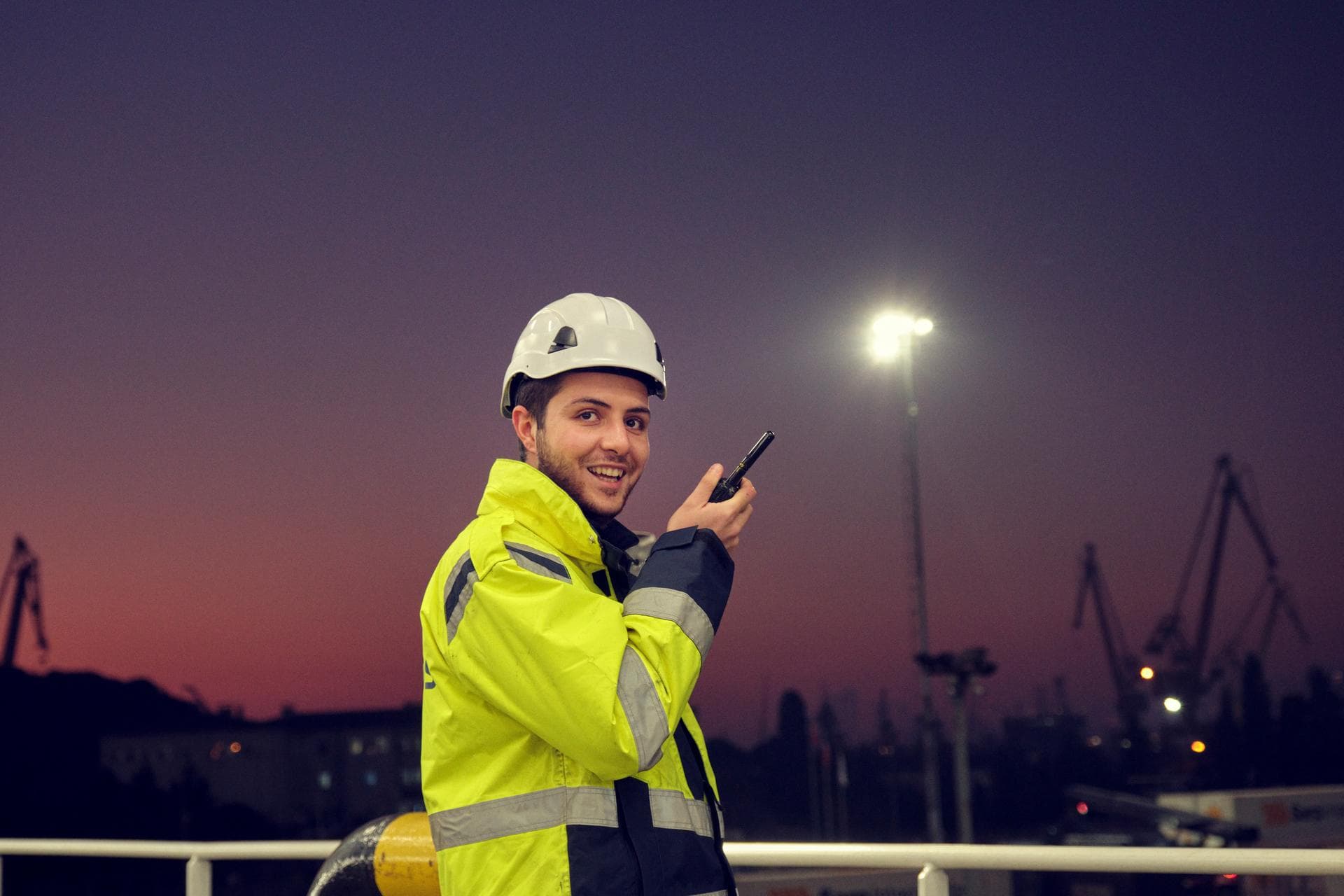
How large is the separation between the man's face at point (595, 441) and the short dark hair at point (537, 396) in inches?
0.6

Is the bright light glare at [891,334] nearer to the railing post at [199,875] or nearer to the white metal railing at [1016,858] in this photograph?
the railing post at [199,875]

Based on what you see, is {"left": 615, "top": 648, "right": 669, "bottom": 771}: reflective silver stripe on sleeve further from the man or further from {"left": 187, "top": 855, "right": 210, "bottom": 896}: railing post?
{"left": 187, "top": 855, "right": 210, "bottom": 896}: railing post

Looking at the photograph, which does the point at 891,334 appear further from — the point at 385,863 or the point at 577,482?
the point at 577,482

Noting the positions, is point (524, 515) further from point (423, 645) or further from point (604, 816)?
point (604, 816)

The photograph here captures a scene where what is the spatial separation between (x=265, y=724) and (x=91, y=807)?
12027 mm

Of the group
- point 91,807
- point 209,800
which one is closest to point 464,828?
point 91,807

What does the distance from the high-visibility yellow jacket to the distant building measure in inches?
3171

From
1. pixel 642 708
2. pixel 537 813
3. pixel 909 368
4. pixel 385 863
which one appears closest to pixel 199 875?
pixel 385 863

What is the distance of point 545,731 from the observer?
7.38 ft

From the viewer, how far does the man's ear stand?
284cm

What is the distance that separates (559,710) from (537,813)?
0.77 feet

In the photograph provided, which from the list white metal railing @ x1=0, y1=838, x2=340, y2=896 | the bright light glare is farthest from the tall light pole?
white metal railing @ x1=0, y1=838, x2=340, y2=896

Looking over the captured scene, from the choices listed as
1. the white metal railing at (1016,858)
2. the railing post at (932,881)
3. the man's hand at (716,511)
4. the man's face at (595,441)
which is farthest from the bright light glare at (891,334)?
the man's hand at (716,511)

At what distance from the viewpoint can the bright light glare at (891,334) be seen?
66.4 ft
